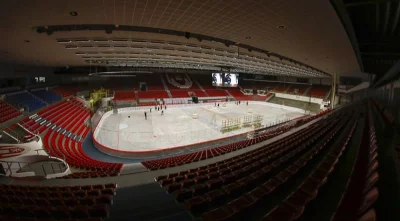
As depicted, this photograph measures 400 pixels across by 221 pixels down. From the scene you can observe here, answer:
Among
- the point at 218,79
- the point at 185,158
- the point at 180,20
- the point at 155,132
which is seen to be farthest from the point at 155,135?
the point at 218,79

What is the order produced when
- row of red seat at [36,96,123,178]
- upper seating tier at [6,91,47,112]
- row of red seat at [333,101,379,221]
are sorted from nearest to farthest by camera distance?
row of red seat at [333,101,379,221] < row of red seat at [36,96,123,178] < upper seating tier at [6,91,47,112]

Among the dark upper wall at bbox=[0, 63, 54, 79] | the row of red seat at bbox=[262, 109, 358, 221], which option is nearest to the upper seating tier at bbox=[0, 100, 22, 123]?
the dark upper wall at bbox=[0, 63, 54, 79]

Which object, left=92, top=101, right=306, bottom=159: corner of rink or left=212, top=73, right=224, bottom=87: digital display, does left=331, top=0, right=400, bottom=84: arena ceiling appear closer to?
left=92, top=101, right=306, bottom=159: corner of rink

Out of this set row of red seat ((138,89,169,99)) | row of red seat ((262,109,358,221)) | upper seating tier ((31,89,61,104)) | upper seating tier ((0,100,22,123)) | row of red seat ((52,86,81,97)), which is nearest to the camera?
row of red seat ((262,109,358,221))

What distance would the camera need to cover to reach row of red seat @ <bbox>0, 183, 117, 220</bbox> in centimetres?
304

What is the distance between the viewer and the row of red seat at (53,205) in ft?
9.96

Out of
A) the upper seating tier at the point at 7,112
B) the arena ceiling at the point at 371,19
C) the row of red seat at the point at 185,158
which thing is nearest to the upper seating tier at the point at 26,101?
the upper seating tier at the point at 7,112

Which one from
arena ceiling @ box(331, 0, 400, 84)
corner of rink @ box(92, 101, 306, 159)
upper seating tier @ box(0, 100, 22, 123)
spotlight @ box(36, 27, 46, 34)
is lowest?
corner of rink @ box(92, 101, 306, 159)

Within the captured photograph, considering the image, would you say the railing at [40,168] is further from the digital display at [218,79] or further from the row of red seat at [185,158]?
the digital display at [218,79]

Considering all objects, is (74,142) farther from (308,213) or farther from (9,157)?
(308,213)

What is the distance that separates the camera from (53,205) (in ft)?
11.3

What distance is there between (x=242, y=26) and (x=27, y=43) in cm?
1123

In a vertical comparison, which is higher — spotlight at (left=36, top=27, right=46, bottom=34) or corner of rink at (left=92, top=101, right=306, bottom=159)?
spotlight at (left=36, top=27, right=46, bottom=34)

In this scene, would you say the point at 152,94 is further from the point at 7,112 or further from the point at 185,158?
the point at 185,158
